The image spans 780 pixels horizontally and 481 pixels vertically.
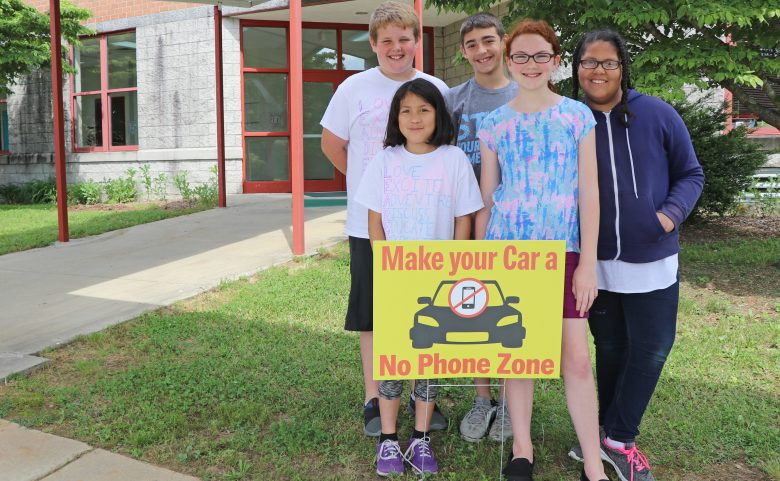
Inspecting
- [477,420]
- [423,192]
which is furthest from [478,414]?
[423,192]

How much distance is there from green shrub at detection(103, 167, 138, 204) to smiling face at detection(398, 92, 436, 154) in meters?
12.1

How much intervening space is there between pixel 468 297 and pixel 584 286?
1.43 ft

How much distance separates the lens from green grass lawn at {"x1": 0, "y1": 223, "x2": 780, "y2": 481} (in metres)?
3.09

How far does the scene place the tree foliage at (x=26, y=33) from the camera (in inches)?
500

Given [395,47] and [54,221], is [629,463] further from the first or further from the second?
[54,221]

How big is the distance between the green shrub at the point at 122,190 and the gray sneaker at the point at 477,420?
1190 cm

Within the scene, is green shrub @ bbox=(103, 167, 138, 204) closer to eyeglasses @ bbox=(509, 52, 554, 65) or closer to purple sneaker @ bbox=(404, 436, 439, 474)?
purple sneaker @ bbox=(404, 436, 439, 474)

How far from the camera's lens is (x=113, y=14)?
47.9 ft

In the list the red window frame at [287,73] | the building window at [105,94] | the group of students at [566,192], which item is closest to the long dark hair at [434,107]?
the group of students at [566,192]

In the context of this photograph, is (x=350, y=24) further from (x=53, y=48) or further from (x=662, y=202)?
(x=662, y=202)

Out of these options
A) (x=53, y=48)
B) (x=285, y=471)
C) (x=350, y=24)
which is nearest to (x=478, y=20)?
(x=285, y=471)

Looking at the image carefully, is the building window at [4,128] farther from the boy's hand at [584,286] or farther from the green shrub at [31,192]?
the boy's hand at [584,286]

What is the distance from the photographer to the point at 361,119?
316cm

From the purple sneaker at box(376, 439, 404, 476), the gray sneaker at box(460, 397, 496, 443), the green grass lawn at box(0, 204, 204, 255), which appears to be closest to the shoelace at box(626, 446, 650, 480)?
the gray sneaker at box(460, 397, 496, 443)
